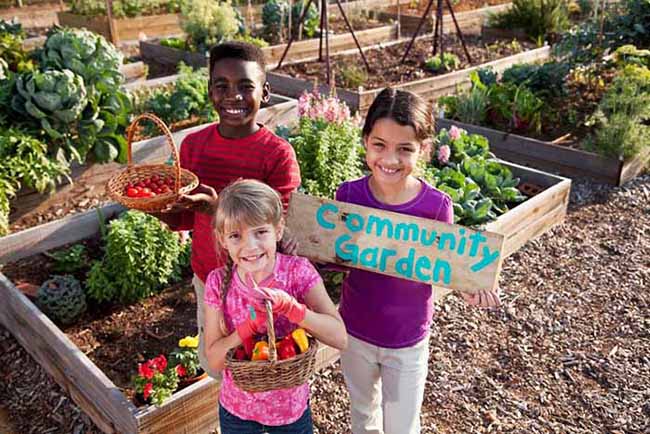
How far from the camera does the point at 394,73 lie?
809cm

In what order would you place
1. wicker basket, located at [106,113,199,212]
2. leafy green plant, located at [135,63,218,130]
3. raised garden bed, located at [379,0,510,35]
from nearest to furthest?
wicker basket, located at [106,113,199,212], leafy green plant, located at [135,63,218,130], raised garden bed, located at [379,0,510,35]

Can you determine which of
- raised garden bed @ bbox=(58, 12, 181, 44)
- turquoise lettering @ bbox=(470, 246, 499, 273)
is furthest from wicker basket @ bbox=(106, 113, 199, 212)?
raised garden bed @ bbox=(58, 12, 181, 44)

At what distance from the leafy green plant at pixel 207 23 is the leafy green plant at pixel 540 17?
478 centimetres

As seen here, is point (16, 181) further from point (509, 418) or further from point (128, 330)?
point (509, 418)

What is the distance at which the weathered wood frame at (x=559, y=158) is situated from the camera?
5219mm

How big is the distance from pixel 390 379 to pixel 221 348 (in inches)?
26.9

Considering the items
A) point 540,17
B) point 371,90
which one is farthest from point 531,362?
point 540,17

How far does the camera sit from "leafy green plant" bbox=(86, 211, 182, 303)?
338 centimetres

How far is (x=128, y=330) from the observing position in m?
3.31

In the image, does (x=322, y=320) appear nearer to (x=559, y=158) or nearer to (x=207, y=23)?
(x=559, y=158)

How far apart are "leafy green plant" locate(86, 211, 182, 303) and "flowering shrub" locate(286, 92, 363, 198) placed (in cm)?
92

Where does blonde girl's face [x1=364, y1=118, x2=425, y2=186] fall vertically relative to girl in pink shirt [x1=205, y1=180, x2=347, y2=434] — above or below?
above

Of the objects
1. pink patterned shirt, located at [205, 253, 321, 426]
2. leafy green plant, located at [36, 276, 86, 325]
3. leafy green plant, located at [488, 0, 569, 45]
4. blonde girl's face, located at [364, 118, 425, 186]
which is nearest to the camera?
pink patterned shirt, located at [205, 253, 321, 426]

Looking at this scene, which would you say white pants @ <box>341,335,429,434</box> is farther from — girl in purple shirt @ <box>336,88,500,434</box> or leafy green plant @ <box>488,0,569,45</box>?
leafy green plant @ <box>488,0,569,45</box>
